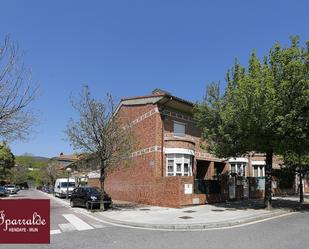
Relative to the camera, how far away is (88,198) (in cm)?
2442

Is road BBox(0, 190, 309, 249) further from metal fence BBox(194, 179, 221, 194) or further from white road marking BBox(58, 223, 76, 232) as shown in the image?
metal fence BBox(194, 179, 221, 194)

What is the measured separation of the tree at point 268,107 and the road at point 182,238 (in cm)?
547

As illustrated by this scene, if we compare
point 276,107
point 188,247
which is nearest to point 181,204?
point 276,107

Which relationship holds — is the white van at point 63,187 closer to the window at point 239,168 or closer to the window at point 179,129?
the window at point 239,168

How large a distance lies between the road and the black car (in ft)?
26.3

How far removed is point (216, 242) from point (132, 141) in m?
12.8

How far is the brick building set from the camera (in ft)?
80.0

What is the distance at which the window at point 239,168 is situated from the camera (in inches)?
1348

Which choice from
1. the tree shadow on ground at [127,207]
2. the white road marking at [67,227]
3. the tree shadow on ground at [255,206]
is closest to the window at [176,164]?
the tree shadow on ground at [127,207]

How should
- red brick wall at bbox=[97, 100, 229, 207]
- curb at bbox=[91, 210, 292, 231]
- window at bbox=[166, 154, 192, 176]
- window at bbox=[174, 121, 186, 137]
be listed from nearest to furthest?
curb at bbox=[91, 210, 292, 231]
red brick wall at bbox=[97, 100, 229, 207]
window at bbox=[166, 154, 192, 176]
window at bbox=[174, 121, 186, 137]

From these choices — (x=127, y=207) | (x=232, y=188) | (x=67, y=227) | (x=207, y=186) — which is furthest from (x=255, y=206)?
(x=67, y=227)

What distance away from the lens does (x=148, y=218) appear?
58.7 ft

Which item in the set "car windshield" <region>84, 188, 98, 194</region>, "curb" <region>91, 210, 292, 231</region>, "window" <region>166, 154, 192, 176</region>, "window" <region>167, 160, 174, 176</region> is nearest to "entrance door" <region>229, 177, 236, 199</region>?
"window" <region>166, 154, 192, 176</region>

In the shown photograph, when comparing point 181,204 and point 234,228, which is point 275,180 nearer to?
point 181,204
